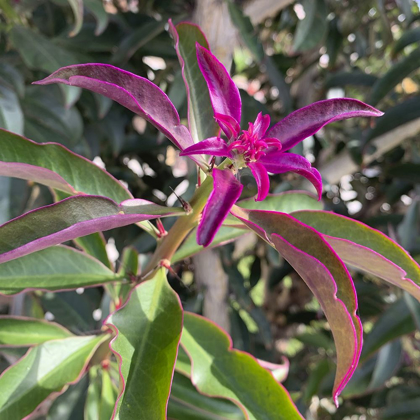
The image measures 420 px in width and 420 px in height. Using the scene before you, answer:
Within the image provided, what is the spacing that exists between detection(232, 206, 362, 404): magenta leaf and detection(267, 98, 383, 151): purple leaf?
0.22ft

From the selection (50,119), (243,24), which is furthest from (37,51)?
(243,24)

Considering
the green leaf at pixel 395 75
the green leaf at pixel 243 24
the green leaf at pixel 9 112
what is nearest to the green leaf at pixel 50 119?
the green leaf at pixel 9 112

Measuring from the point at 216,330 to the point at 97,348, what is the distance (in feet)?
0.45

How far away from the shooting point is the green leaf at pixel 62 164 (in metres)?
0.39

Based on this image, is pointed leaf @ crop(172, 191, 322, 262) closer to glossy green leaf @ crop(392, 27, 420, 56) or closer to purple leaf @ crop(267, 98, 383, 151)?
purple leaf @ crop(267, 98, 383, 151)

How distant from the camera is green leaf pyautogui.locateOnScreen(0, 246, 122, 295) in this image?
471 mm

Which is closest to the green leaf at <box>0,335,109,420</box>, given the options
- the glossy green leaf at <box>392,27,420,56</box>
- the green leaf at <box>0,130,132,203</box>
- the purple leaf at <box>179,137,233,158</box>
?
the green leaf at <box>0,130,132,203</box>

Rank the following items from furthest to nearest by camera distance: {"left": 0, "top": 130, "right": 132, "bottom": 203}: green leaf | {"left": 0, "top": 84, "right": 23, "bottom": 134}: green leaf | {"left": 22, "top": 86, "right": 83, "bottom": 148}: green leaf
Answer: {"left": 22, "top": 86, "right": 83, "bottom": 148}: green leaf, {"left": 0, "top": 84, "right": 23, "bottom": 134}: green leaf, {"left": 0, "top": 130, "right": 132, "bottom": 203}: green leaf

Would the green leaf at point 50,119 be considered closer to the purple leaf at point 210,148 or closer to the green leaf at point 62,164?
the green leaf at point 62,164

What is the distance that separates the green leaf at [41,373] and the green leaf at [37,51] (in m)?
0.46

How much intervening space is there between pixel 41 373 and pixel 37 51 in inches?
20.4

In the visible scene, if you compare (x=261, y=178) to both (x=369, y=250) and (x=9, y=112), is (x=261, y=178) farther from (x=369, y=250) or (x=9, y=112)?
(x=9, y=112)

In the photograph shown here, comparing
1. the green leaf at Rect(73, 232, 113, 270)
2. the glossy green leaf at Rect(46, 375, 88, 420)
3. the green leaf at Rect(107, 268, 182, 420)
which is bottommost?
the glossy green leaf at Rect(46, 375, 88, 420)

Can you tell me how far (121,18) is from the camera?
0.89 m
